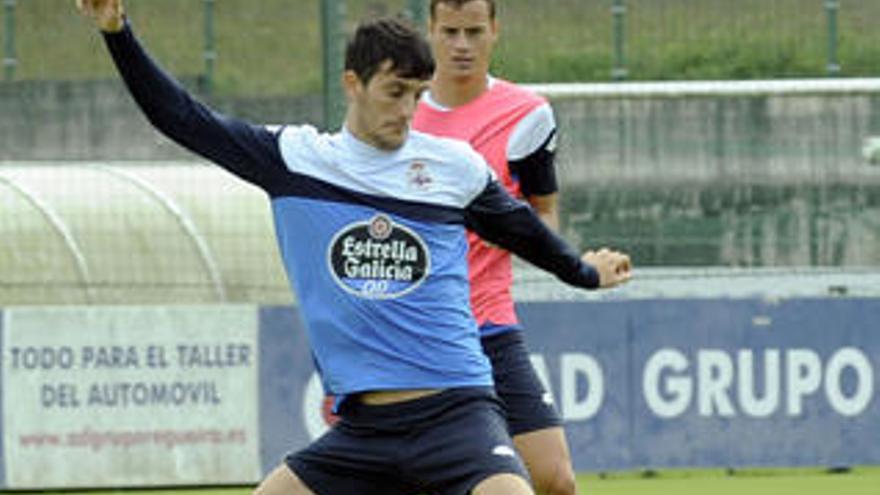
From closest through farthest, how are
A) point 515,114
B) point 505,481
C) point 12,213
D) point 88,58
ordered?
point 505,481 → point 515,114 → point 12,213 → point 88,58

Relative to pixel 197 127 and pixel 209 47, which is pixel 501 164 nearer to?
pixel 197 127

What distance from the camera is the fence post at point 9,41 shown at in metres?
15.0

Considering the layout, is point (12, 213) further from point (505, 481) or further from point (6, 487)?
point (505, 481)

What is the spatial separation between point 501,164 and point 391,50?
1923 mm

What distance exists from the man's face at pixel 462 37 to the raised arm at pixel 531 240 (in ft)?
5.36

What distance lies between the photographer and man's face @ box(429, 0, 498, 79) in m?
8.18

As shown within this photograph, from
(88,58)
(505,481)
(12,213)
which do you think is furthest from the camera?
(88,58)

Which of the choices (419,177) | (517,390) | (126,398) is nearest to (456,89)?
(517,390)

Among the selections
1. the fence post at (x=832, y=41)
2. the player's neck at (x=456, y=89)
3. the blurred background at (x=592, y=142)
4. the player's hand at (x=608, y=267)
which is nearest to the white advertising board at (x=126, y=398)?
the blurred background at (x=592, y=142)

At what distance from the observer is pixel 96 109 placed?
49.8 feet

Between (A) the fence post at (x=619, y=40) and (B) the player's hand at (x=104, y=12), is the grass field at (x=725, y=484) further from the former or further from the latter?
(B) the player's hand at (x=104, y=12)

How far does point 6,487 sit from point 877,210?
4956 millimetres

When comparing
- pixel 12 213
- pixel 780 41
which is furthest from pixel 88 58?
pixel 780 41

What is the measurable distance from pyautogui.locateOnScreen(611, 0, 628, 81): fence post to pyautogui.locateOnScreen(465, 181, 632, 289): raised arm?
7885mm
